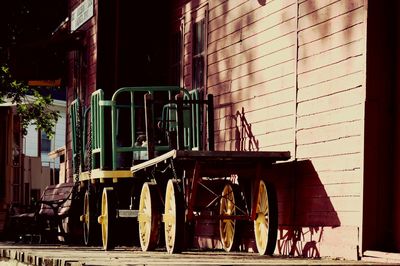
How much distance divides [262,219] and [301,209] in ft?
1.35

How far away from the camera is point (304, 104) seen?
9.18 metres

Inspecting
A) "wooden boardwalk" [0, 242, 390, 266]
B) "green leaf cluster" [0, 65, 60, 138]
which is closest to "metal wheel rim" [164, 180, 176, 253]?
"wooden boardwalk" [0, 242, 390, 266]

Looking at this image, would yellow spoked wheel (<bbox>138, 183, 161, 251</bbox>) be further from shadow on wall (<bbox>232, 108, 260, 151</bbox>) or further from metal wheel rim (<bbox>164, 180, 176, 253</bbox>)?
shadow on wall (<bbox>232, 108, 260, 151</bbox>)

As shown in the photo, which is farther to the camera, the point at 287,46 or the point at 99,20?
the point at 99,20

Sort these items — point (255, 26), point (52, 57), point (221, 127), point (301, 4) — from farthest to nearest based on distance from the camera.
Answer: point (52, 57) < point (221, 127) < point (255, 26) < point (301, 4)

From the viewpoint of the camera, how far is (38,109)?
86.5 feet

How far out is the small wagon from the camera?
866 cm

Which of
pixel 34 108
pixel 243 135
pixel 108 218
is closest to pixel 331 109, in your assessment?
pixel 243 135

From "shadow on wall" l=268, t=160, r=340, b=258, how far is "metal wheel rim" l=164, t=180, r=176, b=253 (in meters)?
1.16

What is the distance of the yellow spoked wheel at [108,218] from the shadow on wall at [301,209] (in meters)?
1.80

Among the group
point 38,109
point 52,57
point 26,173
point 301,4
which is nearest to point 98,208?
point 301,4

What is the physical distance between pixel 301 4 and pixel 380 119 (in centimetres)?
185

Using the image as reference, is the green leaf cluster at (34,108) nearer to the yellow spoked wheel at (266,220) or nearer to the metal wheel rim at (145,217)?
the metal wheel rim at (145,217)

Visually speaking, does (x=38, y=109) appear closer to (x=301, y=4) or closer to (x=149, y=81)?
(x=149, y=81)
